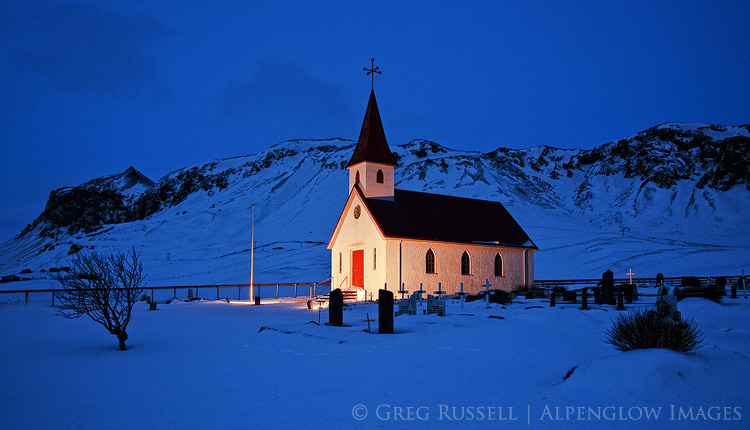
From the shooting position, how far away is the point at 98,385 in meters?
10.6

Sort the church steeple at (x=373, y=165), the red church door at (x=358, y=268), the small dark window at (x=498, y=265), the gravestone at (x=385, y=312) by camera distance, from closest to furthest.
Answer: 1. the gravestone at (x=385, y=312)
2. the red church door at (x=358, y=268)
3. the church steeple at (x=373, y=165)
4. the small dark window at (x=498, y=265)

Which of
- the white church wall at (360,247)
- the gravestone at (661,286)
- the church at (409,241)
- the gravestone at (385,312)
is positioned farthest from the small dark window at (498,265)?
the gravestone at (385,312)

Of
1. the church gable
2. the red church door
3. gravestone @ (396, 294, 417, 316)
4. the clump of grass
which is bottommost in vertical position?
A: gravestone @ (396, 294, 417, 316)

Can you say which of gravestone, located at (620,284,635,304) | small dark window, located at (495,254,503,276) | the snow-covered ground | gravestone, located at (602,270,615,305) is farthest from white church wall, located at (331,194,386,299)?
the snow-covered ground

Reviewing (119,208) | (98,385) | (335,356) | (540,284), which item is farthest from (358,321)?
(119,208)

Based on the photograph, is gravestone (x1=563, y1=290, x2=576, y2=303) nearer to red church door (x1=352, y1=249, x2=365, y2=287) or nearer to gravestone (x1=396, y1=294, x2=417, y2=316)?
gravestone (x1=396, y1=294, x2=417, y2=316)

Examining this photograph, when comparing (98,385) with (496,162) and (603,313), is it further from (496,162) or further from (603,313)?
(496,162)

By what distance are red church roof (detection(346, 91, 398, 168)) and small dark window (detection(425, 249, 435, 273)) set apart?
7119 mm

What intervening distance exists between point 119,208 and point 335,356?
18262cm

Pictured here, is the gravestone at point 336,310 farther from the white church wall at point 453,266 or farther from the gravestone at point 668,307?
the white church wall at point 453,266

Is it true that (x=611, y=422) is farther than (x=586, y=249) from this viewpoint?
No

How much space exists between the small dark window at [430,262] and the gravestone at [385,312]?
20.1 meters

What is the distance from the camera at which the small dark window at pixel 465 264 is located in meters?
38.2

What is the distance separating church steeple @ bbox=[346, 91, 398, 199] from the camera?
126 ft
